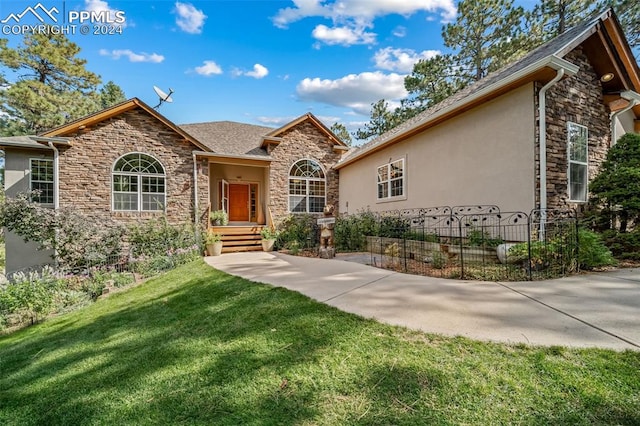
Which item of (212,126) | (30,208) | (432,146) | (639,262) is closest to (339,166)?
(432,146)

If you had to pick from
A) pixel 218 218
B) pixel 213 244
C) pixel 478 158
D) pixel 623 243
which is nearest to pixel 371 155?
pixel 478 158

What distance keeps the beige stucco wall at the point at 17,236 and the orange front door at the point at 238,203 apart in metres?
6.92

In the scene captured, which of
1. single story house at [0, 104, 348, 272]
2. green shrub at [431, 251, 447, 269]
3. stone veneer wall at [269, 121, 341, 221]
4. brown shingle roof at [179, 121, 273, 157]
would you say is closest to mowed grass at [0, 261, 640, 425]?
→ green shrub at [431, 251, 447, 269]

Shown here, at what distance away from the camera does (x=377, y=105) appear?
25.1 m

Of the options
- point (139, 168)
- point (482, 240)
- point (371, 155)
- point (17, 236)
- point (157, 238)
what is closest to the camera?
point (482, 240)

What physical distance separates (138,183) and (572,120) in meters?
13.6

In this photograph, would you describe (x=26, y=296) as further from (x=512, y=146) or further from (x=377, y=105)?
(x=377, y=105)

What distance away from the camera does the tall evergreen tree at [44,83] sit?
53.8 ft

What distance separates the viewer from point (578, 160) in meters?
6.78

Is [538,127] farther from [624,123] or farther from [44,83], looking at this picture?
[44,83]

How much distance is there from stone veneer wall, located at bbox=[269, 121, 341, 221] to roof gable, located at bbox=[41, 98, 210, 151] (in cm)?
307

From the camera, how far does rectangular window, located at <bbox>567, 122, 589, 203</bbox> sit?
657 cm

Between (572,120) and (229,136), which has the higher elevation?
(229,136)

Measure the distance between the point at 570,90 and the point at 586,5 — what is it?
41.1 ft
